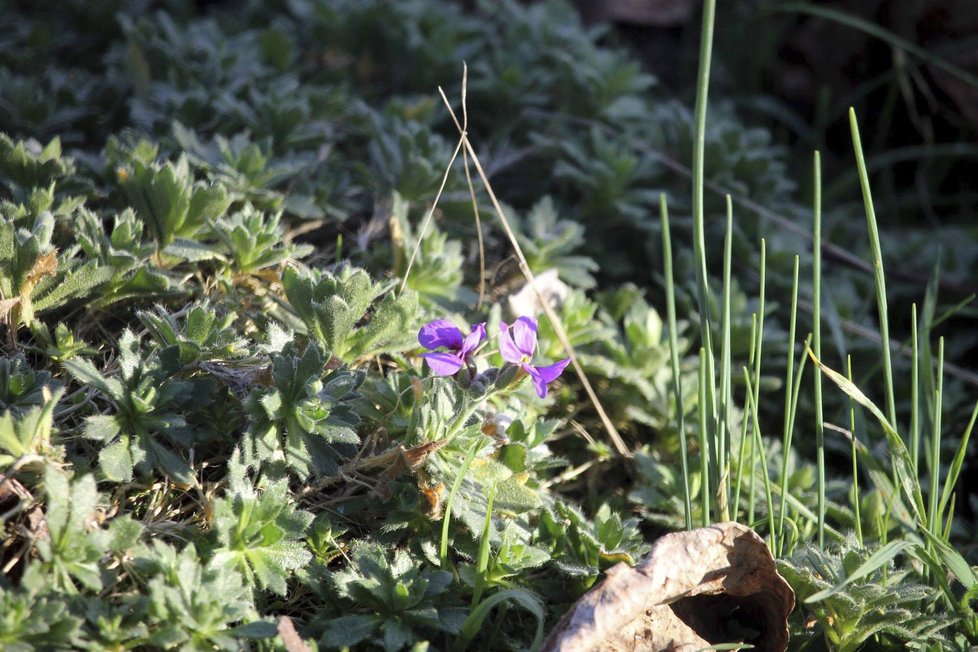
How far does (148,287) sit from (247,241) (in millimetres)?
229

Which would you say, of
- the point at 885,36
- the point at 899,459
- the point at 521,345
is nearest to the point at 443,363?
the point at 521,345

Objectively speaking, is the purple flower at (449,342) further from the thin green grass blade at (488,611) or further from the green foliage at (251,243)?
the green foliage at (251,243)

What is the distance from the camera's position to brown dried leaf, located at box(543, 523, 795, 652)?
1529 millimetres

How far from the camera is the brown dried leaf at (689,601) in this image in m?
1.53

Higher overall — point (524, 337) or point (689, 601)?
point (524, 337)

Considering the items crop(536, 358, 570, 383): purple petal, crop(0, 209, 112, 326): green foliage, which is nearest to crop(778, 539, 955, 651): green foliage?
crop(536, 358, 570, 383): purple petal

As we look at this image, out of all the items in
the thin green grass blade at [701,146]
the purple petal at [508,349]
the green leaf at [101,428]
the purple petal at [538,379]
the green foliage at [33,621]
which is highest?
the thin green grass blade at [701,146]

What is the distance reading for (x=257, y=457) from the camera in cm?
166

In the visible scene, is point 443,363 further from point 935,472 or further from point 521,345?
point 935,472

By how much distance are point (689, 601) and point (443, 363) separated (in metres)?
0.69

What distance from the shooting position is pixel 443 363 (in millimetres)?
1548

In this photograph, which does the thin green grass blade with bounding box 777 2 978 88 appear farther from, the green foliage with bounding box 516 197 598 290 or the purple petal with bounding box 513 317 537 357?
the purple petal with bounding box 513 317 537 357

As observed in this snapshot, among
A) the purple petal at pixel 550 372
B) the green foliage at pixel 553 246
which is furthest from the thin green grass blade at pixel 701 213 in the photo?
the green foliage at pixel 553 246

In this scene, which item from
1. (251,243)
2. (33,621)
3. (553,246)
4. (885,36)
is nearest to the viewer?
(33,621)
